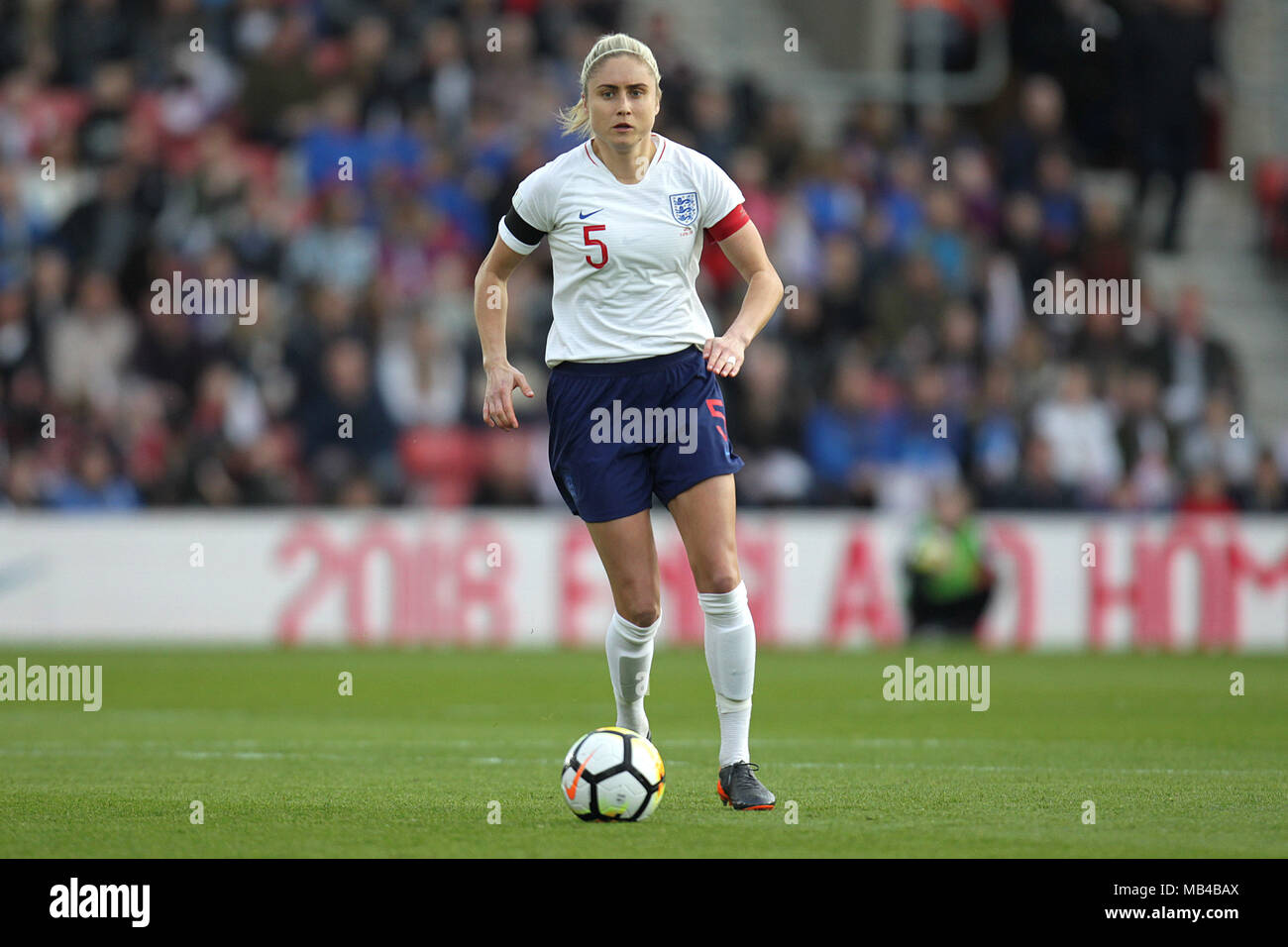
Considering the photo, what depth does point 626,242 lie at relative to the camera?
6.70 metres

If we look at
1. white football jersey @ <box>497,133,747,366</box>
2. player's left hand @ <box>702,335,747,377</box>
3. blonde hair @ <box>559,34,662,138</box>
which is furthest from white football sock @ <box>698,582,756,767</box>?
blonde hair @ <box>559,34,662,138</box>

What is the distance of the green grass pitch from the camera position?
19.4ft

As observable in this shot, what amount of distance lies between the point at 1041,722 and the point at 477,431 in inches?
285

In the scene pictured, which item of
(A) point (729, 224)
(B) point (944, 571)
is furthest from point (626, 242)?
(B) point (944, 571)

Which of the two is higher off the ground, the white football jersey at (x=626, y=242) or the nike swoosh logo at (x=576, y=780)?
the white football jersey at (x=626, y=242)

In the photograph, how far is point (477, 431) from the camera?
16375 mm

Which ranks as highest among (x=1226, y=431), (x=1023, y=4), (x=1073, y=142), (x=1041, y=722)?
(x=1023, y=4)

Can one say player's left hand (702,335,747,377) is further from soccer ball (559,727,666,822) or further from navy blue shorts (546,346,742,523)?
soccer ball (559,727,666,822)

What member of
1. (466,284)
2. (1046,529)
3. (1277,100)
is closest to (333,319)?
(466,284)

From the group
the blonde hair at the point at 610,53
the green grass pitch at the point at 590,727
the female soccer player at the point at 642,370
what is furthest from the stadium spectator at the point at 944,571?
the blonde hair at the point at 610,53

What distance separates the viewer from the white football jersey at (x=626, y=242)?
6.72 meters

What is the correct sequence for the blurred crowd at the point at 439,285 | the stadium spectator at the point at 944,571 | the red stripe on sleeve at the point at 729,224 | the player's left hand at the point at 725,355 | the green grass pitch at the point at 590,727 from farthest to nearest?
the blurred crowd at the point at 439,285 → the stadium spectator at the point at 944,571 → the red stripe on sleeve at the point at 729,224 → the player's left hand at the point at 725,355 → the green grass pitch at the point at 590,727

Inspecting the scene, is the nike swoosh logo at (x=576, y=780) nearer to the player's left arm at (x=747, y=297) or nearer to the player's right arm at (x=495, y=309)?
the player's right arm at (x=495, y=309)
